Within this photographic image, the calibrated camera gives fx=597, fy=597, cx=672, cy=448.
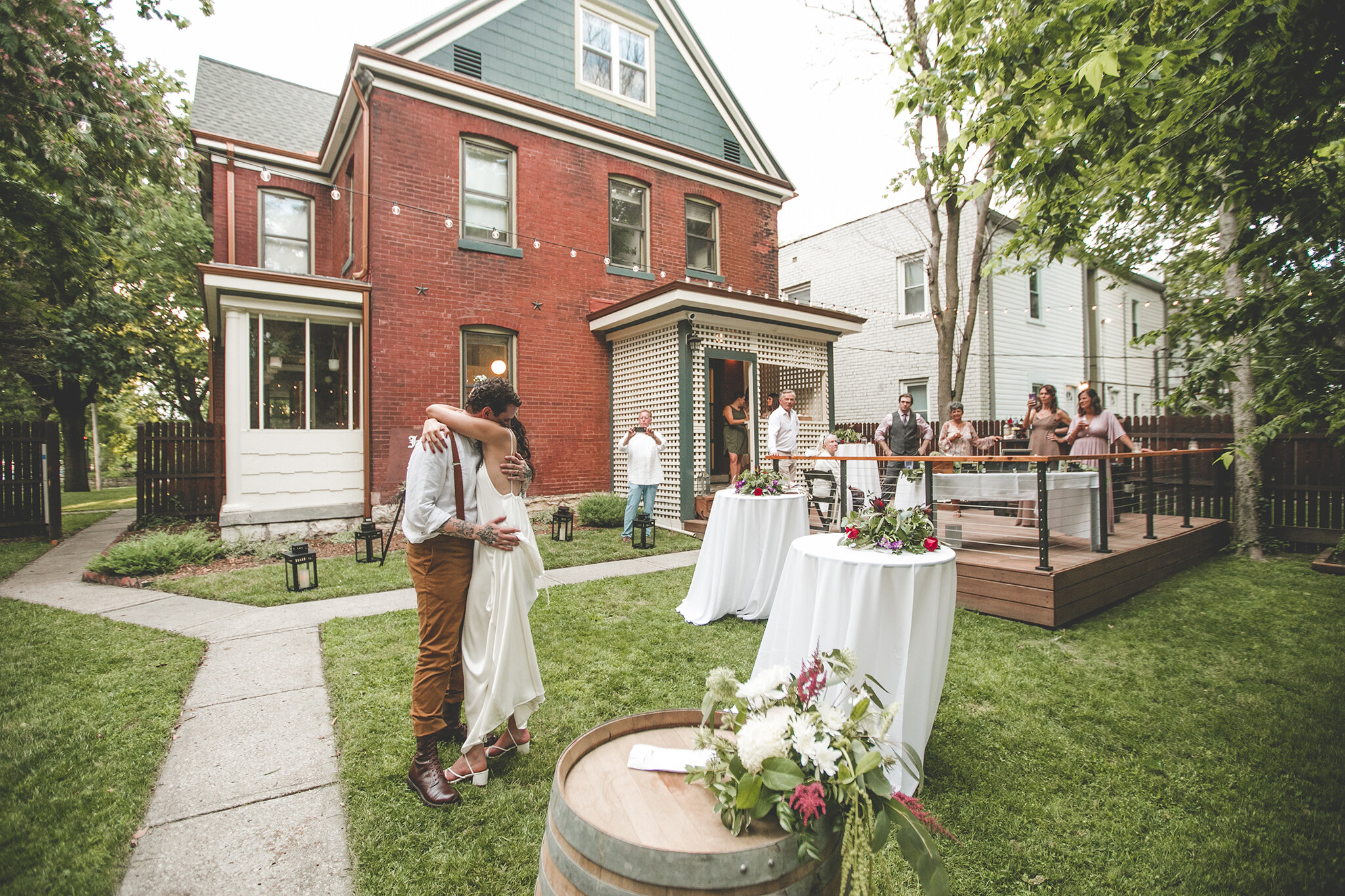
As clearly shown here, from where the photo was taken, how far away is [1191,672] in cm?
414

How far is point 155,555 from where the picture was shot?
7199 millimetres

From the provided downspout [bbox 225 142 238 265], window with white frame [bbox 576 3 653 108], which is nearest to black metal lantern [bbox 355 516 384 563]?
downspout [bbox 225 142 238 265]

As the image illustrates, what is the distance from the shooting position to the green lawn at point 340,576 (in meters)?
6.13

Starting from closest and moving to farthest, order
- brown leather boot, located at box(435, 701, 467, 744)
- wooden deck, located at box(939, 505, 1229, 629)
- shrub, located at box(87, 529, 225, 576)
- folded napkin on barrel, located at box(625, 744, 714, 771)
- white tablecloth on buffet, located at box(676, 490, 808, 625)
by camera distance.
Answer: folded napkin on barrel, located at box(625, 744, 714, 771)
brown leather boot, located at box(435, 701, 467, 744)
wooden deck, located at box(939, 505, 1229, 629)
white tablecloth on buffet, located at box(676, 490, 808, 625)
shrub, located at box(87, 529, 225, 576)

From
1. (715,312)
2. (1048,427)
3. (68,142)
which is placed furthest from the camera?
(715,312)

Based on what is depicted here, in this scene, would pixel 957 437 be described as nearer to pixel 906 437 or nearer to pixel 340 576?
pixel 906 437

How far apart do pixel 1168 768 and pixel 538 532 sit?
8280mm

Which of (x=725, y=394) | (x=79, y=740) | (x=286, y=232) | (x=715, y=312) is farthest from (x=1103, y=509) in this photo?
(x=286, y=232)

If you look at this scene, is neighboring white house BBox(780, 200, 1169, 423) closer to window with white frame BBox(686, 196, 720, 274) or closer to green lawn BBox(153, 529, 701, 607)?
window with white frame BBox(686, 196, 720, 274)

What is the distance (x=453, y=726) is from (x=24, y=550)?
1064 cm

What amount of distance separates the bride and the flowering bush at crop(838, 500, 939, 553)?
1692 millimetres

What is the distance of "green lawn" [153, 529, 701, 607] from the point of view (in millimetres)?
6133

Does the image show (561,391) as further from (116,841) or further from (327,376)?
(116,841)

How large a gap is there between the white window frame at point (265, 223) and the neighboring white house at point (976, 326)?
13150mm
